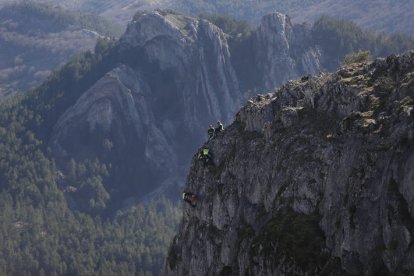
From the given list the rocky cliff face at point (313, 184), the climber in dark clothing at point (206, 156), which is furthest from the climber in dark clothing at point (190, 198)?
the climber in dark clothing at point (206, 156)

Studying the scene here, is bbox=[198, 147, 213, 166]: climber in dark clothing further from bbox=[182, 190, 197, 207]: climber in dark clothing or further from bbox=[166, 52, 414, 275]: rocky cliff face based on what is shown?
bbox=[182, 190, 197, 207]: climber in dark clothing

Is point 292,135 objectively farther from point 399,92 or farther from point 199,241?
point 199,241

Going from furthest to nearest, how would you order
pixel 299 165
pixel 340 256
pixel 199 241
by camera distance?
1. pixel 199 241
2. pixel 299 165
3. pixel 340 256

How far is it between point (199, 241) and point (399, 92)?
28863mm

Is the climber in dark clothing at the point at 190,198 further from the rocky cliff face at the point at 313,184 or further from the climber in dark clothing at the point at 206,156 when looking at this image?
the climber in dark clothing at the point at 206,156

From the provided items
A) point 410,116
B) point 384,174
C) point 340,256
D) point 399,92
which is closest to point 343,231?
point 340,256

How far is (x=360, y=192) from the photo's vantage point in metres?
50.6

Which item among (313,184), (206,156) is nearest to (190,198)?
(206,156)

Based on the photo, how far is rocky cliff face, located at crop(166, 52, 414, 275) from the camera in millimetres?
48125

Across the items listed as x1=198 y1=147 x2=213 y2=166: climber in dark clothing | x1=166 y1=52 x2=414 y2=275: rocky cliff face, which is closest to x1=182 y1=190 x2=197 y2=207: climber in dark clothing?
x1=166 y1=52 x2=414 y2=275: rocky cliff face

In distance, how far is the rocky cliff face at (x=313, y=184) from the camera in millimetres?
48125

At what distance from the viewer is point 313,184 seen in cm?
5788

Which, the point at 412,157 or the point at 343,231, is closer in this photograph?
the point at 412,157

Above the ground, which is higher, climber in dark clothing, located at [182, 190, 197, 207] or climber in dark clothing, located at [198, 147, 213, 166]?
climber in dark clothing, located at [198, 147, 213, 166]
